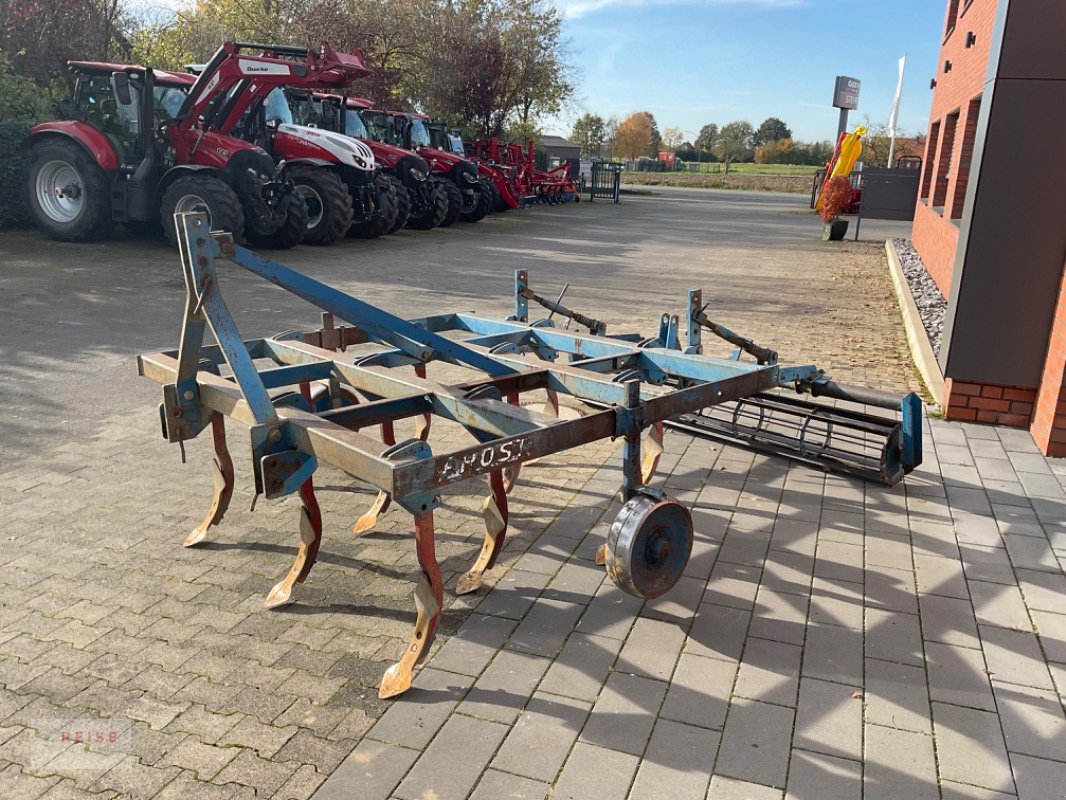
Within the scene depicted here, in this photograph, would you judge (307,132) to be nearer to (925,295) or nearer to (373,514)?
(925,295)

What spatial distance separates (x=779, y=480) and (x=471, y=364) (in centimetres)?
211

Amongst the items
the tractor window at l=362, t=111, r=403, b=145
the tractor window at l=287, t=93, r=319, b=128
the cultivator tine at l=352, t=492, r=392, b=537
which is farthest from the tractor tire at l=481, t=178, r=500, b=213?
the cultivator tine at l=352, t=492, r=392, b=537

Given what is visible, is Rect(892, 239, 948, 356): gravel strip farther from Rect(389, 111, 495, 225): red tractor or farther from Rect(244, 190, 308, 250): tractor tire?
Rect(389, 111, 495, 225): red tractor

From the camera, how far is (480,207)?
68.4 ft

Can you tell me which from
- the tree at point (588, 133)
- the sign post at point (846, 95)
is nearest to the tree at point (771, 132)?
the tree at point (588, 133)

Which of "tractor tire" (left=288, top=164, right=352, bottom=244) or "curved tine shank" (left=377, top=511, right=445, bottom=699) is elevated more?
"tractor tire" (left=288, top=164, right=352, bottom=244)

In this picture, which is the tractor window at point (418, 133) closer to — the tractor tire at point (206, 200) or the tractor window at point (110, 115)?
the tractor window at point (110, 115)

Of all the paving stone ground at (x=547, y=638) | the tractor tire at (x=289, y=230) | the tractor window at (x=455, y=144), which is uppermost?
the tractor window at (x=455, y=144)

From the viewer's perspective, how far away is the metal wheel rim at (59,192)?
12758 mm

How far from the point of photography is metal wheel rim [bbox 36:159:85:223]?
1276 cm

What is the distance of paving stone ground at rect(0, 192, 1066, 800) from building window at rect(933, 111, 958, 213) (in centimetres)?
936

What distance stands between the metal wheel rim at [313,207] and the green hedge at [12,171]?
4.24 m

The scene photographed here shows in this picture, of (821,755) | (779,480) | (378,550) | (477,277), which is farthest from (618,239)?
(821,755)

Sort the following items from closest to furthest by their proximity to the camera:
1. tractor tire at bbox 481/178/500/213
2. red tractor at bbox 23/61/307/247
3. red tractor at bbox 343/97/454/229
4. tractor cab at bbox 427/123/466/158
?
red tractor at bbox 23/61/307/247
red tractor at bbox 343/97/454/229
tractor tire at bbox 481/178/500/213
tractor cab at bbox 427/123/466/158
